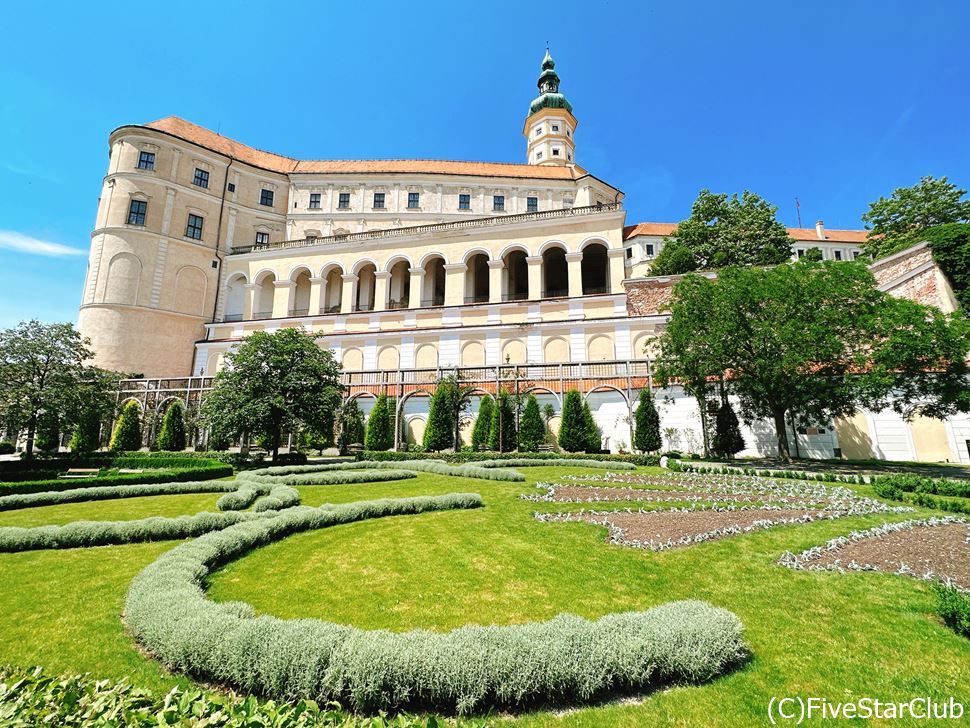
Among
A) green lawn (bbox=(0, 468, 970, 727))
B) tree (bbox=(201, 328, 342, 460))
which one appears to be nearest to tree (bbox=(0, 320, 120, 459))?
tree (bbox=(201, 328, 342, 460))

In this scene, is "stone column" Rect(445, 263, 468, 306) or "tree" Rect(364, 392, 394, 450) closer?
"tree" Rect(364, 392, 394, 450)

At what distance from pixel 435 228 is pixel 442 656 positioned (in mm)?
43861

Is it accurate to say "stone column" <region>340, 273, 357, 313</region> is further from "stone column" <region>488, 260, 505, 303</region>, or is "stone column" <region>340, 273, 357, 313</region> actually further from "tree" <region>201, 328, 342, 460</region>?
"tree" <region>201, 328, 342, 460</region>

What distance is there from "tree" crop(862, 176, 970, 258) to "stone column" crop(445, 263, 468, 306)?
38.1 metres

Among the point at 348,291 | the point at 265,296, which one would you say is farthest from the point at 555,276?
the point at 265,296

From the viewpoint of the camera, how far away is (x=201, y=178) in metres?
48.4

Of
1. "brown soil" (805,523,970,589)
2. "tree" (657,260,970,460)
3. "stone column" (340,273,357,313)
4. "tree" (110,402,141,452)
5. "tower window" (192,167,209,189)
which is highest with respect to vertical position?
"tower window" (192,167,209,189)

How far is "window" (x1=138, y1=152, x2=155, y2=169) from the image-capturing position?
4497 centimetres

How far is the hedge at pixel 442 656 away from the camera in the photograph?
3672 millimetres

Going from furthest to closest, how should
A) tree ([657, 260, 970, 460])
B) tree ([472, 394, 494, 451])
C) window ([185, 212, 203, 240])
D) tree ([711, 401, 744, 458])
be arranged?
1. window ([185, 212, 203, 240])
2. tree ([472, 394, 494, 451])
3. tree ([711, 401, 744, 458])
4. tree ([657, 260, 970, 460])

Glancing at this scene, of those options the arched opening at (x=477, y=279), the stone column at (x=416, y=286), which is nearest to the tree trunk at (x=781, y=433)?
the arched opening at (x=477, y=279)

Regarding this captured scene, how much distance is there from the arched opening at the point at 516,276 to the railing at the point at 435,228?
415 centimetres

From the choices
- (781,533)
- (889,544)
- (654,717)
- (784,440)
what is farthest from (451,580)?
(784,440)

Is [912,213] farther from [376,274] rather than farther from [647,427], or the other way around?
[376,274]
